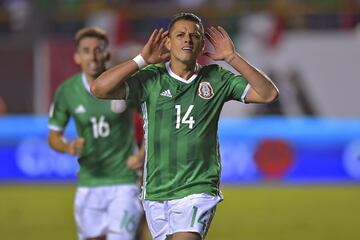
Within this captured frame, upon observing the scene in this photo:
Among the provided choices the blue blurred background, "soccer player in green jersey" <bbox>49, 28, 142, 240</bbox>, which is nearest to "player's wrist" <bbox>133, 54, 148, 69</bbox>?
"soccer player in green jersey" <bbox>49, 28, 142, 240</bbox>

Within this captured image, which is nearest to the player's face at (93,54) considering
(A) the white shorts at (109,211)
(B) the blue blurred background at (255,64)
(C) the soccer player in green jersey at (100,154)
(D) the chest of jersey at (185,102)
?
(C) the soccer player in green jersey at (100,154)

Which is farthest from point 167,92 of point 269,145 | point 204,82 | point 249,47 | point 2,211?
point 249,47

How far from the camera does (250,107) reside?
18.6 meters

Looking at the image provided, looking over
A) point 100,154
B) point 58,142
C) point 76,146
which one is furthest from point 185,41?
point 58,142

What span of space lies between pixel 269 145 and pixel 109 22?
4.35 metres

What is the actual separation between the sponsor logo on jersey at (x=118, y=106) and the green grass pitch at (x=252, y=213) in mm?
3293

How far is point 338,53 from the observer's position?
62.1ft

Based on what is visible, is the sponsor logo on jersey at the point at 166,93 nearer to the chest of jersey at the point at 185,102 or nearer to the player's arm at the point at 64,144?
the chest of jersey at the point at 185,102

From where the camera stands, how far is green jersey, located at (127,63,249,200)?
6801mm

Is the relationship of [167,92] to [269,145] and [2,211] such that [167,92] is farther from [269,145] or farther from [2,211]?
[269,145]

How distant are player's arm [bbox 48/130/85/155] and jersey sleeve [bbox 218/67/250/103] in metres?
1.96

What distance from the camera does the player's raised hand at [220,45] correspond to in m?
6.73

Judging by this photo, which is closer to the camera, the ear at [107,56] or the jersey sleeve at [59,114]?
the ear at [107,56]

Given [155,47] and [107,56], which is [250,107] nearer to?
[107,56]
